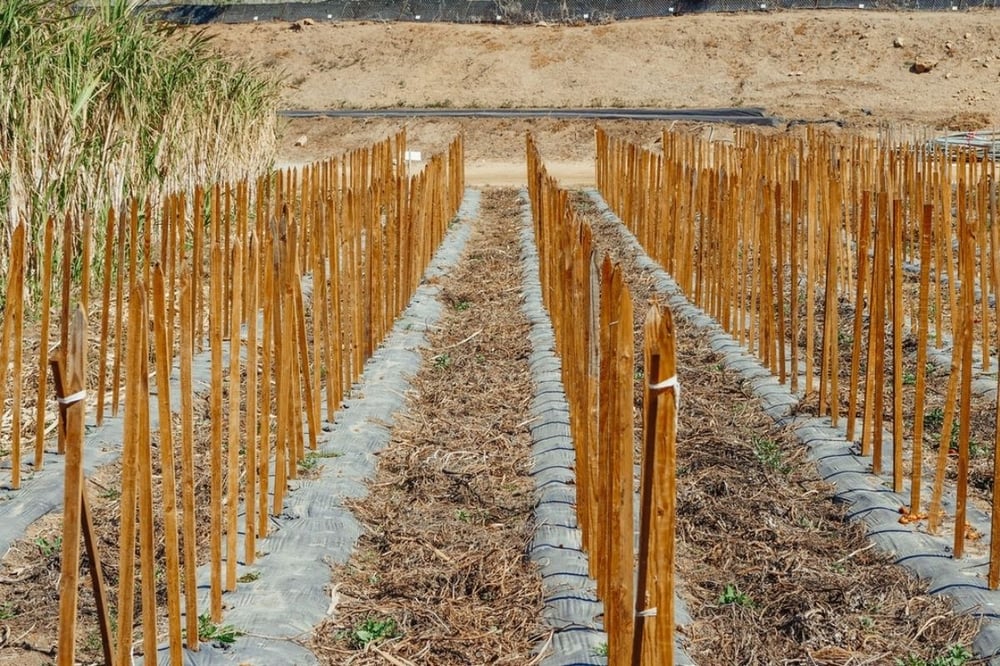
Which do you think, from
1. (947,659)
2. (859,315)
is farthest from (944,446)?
(859,315)

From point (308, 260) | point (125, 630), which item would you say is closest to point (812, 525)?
point (125, 630)

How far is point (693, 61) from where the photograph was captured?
103ft

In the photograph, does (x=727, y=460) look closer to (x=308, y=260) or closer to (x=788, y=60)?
(x=308, y=260)

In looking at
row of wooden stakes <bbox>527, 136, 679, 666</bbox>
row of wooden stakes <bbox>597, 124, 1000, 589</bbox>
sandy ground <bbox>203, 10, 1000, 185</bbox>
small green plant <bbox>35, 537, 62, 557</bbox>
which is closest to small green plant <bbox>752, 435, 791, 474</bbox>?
row of wooden stakes <bbox>597, 124, 1000, 589</bbox>

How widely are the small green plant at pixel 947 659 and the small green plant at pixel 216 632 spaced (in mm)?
1703

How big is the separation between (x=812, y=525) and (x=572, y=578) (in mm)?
1015

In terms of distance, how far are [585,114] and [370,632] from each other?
2204 centimetres

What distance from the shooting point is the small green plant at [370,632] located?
10.4 feet

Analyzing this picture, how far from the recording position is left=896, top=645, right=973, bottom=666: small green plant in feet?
9.95

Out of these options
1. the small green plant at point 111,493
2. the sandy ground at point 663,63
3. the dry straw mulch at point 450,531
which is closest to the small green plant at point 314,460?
the dry straw mulch at point 450,531

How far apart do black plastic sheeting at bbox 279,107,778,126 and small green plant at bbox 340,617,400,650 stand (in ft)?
65.6

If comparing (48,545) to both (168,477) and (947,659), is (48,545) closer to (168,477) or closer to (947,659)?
(168,477)

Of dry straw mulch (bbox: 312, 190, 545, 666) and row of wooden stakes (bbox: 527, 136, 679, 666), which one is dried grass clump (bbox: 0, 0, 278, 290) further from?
row of wooden stakes (bbox: 527, 136, 679, 666)

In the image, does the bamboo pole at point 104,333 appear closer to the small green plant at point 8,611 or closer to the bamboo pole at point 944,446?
the small green plant at point 8,611
